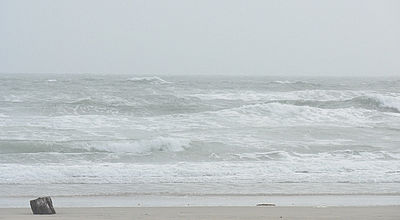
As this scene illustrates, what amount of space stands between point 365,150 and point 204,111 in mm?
9541

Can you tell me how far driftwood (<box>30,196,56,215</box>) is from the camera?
673 centimetres

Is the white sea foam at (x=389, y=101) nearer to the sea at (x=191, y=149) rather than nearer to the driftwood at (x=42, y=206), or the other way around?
the sea at (x=191, y=149)

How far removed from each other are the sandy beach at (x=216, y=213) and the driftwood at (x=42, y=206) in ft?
0.36

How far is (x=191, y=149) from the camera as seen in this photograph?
14414mm

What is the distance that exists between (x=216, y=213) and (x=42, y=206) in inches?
77.8

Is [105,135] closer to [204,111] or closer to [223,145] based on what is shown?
[223,145]

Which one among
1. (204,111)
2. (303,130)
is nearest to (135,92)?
(204,111)

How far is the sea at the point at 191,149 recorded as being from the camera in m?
9.81

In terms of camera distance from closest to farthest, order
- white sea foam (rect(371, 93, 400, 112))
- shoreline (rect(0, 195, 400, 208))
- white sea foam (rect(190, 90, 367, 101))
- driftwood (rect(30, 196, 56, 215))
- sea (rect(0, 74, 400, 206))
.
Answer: driftwood (rect(30, 196, 56, 215))
shoreline (rect(0, 195, 400, 208))
sea (rect(0, 74, 400, 206))
white sea foam (rect(371, 93, 400, 112))
white sea foam (rect(190, 90, 367, 101))

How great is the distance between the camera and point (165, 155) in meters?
13.7

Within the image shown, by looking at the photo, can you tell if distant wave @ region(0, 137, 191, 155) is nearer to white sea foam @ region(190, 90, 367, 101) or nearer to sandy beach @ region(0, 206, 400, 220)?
sandy beach @ region(0, 206, 400, 220)

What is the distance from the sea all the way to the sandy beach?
100 cm

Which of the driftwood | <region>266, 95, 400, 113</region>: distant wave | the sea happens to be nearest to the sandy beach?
the driftwood

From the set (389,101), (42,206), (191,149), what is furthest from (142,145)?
(389,101)
